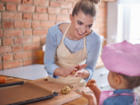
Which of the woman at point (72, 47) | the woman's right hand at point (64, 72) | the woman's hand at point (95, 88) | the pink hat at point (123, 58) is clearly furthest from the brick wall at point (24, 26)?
the pink hat at point (123, 58)

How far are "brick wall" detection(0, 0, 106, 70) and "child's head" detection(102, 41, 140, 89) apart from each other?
1489 millimetres

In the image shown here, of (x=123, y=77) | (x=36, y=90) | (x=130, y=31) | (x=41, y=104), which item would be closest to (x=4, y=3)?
(x=36, y=90)

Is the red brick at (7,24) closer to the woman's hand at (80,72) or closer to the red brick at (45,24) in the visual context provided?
the red brick at (45,24)

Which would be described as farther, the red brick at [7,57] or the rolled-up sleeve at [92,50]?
the red brick at [7,57]

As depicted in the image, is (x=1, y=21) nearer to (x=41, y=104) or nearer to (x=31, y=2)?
(x=31, y=2)

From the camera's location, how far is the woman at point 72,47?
127cm

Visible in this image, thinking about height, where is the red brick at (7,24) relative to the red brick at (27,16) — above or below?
below

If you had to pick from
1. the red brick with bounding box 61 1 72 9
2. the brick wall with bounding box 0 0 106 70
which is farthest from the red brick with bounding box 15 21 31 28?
the red brick with bounding box 61 1 72 9

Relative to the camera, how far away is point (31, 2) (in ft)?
7.16

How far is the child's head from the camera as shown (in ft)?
2.12

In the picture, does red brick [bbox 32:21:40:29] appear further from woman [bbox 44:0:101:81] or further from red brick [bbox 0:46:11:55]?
woman [bbox 44:0:101:81]

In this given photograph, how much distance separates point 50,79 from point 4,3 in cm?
102

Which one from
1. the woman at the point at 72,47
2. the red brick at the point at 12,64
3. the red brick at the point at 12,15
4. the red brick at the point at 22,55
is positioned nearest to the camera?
the woman at the point at 72,47

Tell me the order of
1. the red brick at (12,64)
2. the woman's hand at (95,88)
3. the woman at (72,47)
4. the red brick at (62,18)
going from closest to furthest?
the woman's hand at (95,88) < the woman at (72,47) < the red brick at (12,64) < the red brick at (62,18)
